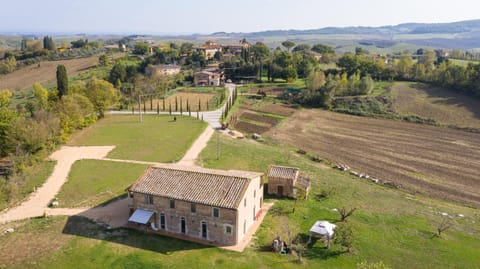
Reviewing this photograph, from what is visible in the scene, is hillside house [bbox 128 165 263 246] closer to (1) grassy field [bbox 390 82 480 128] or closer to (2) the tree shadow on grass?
(2) the tree shadow on grass

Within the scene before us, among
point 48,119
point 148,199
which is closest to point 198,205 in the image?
point 148,199

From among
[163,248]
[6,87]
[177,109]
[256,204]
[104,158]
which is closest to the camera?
[163,248]

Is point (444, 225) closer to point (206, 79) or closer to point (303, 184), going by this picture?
point (303, 184)

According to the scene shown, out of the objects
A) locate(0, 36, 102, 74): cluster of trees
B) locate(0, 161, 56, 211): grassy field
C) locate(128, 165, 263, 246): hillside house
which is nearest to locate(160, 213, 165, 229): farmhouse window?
locate(128, 165, 263, 246): hillside house

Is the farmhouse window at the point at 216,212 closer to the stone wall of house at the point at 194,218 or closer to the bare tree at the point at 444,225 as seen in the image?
the stone wall of house at the point at 194,218

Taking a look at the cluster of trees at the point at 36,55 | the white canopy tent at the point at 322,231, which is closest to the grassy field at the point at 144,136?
the white canopy tent at the point at 322,231

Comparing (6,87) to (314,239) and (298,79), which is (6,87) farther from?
(314,239)

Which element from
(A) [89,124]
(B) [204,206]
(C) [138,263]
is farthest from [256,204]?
(A) [89,124]
